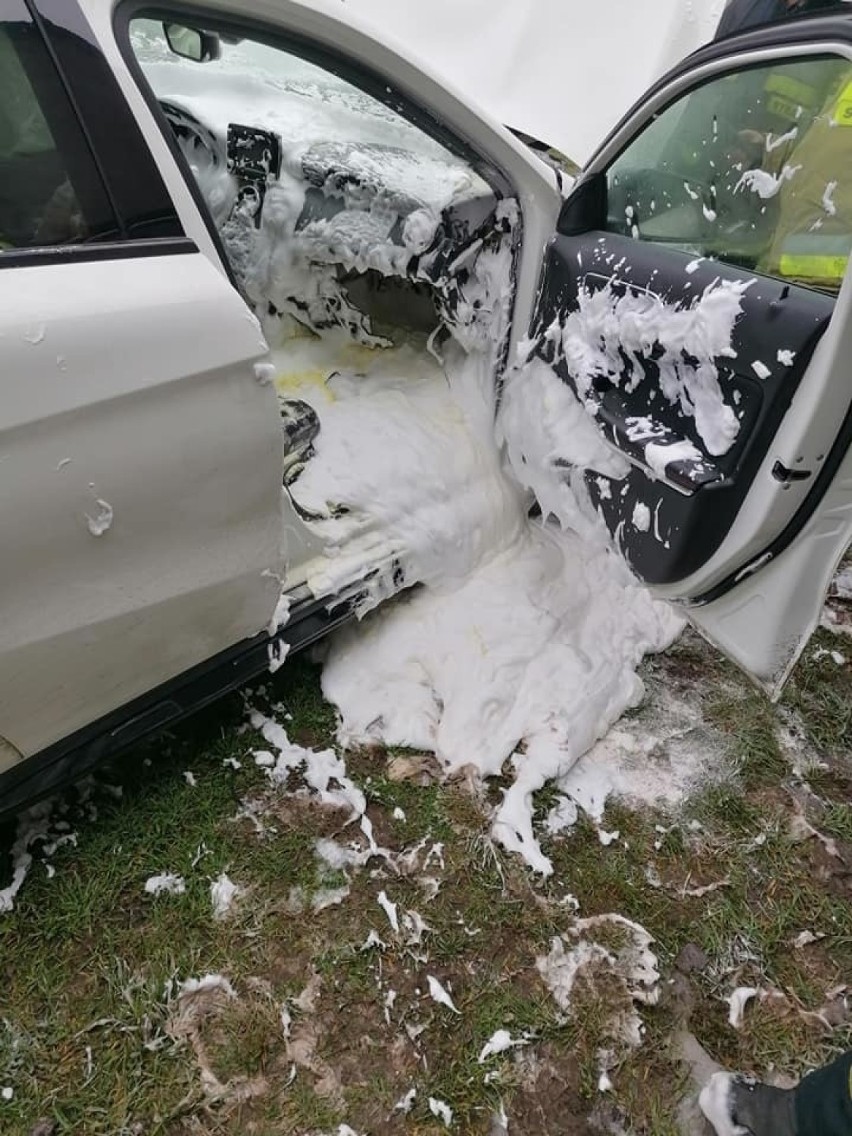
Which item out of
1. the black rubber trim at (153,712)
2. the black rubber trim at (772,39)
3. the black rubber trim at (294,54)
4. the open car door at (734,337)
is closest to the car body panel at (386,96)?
the black rubber trim at (294,54)

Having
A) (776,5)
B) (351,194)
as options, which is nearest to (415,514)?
(351,194)

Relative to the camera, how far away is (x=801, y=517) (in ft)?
5.40

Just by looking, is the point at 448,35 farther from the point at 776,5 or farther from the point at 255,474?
the point at 255,474

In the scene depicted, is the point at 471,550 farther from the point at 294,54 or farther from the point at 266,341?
the point at 294,54

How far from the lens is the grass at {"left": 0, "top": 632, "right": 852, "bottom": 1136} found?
62.9 inches

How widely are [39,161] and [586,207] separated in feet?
4.36

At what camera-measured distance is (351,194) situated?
2361mm

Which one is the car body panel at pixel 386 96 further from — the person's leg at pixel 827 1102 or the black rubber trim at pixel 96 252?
the person's leg at pixel 827 1102

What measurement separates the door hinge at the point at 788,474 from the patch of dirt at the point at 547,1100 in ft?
4.08

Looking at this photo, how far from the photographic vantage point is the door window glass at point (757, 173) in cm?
156

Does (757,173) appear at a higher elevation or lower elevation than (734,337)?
higher

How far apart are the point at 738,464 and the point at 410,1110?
4.65 feet

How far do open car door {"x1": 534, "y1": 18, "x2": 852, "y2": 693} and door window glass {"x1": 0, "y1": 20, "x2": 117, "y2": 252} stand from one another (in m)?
1.13

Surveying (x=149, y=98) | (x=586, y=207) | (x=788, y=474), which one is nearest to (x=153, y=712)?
(x=149, y=98)
